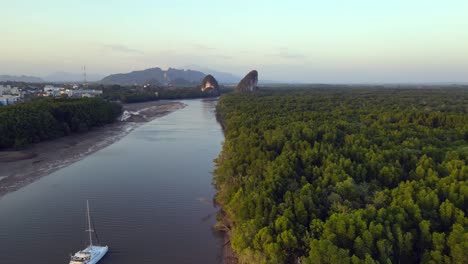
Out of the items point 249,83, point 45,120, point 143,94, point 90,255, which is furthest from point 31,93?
point 90,255

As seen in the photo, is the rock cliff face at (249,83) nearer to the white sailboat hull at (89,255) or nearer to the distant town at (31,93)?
the distant town at (31,93)

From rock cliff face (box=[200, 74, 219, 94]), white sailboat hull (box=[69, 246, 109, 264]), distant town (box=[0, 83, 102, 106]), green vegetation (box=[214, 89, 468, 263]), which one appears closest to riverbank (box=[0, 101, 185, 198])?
white sailboat hull (box=[69, 246, 109, 264])

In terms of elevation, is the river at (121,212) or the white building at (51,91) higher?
the white building at (51,91)

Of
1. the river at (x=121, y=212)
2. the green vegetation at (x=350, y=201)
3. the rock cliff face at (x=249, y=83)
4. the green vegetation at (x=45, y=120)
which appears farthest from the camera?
the rock cliff face at (x=249, y=83)

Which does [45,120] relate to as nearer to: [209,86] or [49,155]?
[49,155]

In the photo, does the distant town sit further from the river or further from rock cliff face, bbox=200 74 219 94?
rock cliff face, bbox=200 74 219 94

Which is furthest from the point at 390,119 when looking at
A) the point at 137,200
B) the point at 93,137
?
the point at 93,137

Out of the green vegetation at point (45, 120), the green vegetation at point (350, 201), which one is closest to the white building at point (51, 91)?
the green vegetation at point (45, 120)

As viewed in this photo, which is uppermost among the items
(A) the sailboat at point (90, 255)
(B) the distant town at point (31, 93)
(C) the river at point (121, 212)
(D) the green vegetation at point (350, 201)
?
(B) the distant town at point (31, 93)
